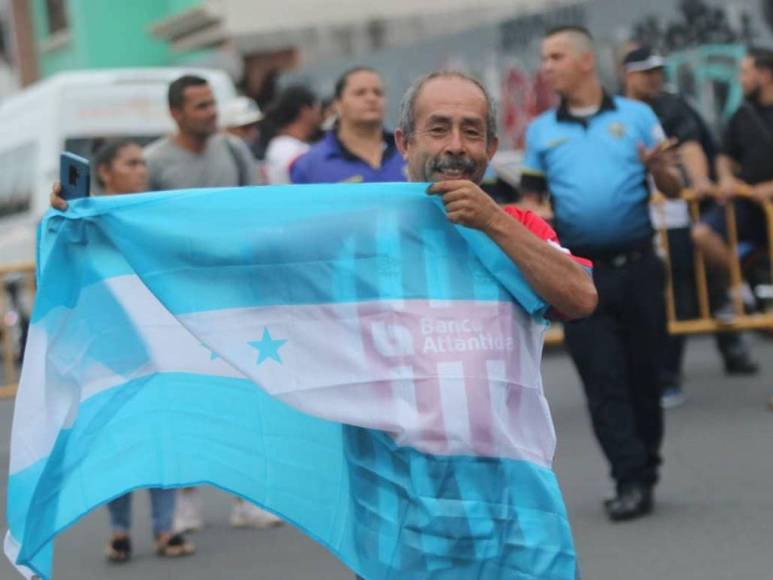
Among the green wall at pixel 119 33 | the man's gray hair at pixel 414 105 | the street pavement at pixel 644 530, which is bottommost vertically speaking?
the street pavement at pixel 644 530

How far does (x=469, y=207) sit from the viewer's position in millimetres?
3918

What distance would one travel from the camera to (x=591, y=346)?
8.41 m

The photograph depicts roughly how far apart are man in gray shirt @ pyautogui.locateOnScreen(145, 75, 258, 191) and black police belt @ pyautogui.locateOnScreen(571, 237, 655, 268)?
1.69 metres

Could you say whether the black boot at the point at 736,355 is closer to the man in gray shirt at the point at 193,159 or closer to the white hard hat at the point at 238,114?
the white hard hat at the point at 238,114

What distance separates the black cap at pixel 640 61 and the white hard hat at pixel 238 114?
351 cm

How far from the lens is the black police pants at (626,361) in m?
8.35

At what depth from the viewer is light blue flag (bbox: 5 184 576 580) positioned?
13.1 feet

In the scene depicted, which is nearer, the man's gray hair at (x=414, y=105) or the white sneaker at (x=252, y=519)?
the man's gray hair at (x=414, y=105)

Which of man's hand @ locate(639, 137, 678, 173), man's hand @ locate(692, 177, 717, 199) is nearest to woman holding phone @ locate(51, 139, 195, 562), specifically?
man's hand @ locate(639, 137, 678, 173)

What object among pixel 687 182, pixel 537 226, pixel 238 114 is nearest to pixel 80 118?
pixel 238 114

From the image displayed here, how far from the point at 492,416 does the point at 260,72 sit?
79.4 feet

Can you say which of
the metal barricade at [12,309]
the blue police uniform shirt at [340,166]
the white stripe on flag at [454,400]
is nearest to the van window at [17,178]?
the metal barricade at [12,309]

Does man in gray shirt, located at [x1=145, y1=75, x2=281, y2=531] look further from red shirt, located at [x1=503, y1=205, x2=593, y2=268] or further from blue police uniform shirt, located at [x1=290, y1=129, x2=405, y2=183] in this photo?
red shirt, located at [x1=503, y1=205, x2=593, y2=268]

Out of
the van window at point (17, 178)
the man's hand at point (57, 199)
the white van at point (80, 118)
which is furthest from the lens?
the van window at point (17, 178)
